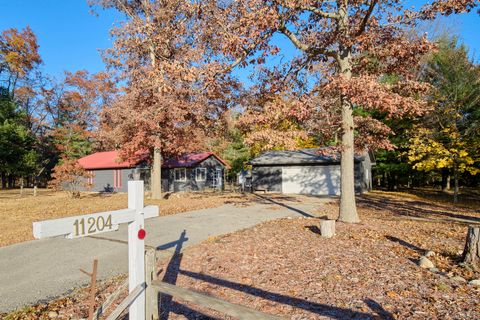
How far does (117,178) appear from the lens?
31594mm

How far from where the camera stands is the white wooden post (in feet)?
9.55

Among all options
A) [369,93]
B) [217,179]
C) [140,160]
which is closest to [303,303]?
[369,93]

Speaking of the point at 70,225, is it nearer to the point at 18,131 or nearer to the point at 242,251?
the point at 242,251

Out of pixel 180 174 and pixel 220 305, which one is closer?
pixel 220 305

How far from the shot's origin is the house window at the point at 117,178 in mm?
31375

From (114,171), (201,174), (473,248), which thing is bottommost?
(473,248)

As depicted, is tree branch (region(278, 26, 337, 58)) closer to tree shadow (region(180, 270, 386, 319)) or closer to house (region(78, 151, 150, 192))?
tree shadow (region(180, 270, 386, 319))

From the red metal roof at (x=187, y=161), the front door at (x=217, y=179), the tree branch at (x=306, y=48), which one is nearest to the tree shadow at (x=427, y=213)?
the tree branch at (x=306, y=48)

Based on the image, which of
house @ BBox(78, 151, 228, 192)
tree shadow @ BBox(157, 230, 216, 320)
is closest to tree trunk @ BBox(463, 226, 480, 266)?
tree shadow @ BBox(157, 230, 216, 320)

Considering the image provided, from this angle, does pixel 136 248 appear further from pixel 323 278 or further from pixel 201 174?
→ pixel 201 174

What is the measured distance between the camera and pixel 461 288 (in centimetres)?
454

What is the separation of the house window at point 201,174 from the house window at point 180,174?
3.96 feet

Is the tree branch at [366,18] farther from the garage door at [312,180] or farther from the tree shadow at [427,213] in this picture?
the garage door at [312,180]

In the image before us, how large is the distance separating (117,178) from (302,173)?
63.6ft
